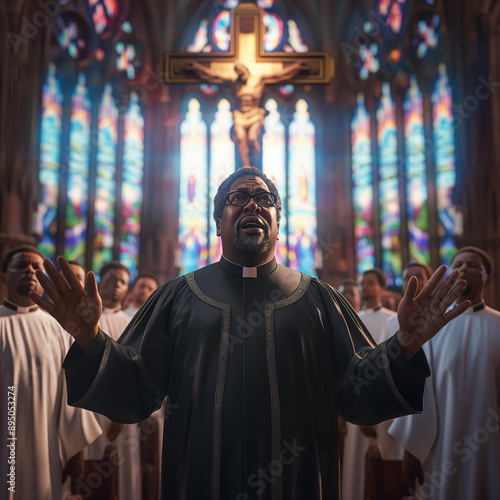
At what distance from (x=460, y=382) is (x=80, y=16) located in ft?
30.2

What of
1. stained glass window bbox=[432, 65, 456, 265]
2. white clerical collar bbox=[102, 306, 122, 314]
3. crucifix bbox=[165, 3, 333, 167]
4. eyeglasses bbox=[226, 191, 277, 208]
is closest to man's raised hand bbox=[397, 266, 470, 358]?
eyeglasses bbox=[226, 191, 277, 208]

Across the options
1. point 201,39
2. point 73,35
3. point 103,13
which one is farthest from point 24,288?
point 201,39

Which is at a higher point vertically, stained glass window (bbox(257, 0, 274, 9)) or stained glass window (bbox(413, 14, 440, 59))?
stained glass window (bbox(257, 0, 274, 9))

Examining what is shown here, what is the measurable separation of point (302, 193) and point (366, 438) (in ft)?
20.6

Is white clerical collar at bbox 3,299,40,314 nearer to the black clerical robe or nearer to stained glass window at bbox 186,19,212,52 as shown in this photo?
the black clerical robe

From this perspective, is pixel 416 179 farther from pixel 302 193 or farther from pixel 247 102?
pixel 247 102

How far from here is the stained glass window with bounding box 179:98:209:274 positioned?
10344mm

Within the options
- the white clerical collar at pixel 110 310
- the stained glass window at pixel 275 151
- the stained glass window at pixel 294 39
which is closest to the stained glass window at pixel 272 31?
the stained glass window at pixel 294 39

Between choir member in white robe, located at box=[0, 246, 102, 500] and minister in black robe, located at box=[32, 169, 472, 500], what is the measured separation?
1.92m

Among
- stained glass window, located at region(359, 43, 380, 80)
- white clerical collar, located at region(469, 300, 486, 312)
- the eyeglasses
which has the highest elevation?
stained glass window, located at region(359, 43, 380, 80)

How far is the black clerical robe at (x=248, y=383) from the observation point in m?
1.90

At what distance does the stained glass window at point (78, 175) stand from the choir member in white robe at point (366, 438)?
221 inches

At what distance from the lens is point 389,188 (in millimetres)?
10031

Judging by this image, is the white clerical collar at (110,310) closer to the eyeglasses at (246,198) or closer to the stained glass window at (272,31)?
the eyeglasses at (246,198)
